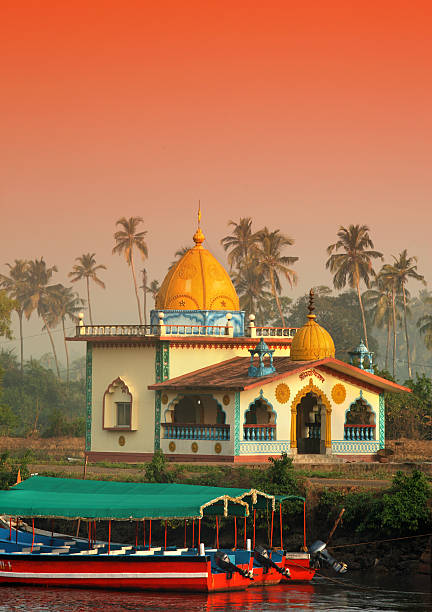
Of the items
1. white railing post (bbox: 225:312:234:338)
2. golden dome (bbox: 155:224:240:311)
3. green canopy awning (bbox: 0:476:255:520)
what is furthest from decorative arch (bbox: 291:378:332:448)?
green canopy awning (bbox: 0:476:255:520)

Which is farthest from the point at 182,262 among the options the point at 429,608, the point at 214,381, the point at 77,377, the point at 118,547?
the point at 77,377

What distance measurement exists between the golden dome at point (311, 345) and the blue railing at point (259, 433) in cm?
299

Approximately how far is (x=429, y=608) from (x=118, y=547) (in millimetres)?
8380

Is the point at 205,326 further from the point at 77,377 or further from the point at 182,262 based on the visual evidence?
the point at 77,377

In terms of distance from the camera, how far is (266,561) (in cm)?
3116

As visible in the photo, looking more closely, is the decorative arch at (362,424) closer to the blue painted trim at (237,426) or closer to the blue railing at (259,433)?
the blue railing at (259,433)

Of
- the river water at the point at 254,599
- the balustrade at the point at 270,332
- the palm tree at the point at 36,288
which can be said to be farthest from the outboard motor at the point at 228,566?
the palm tree at the point at 36,288

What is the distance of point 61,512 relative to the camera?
31312mm

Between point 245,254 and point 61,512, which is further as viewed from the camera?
point 245,254

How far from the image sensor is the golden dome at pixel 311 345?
45.7m

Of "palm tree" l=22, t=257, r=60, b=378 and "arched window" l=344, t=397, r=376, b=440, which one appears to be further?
"palm tree" l=22, t=257, r=60, b=378

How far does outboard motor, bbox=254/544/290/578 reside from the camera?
31172 millimetres

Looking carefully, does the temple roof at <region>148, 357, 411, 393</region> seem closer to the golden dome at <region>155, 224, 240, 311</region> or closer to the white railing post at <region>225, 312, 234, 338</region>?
the white railing post at <region>225, 312, 234, 338</region>

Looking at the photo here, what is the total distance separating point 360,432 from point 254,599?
1836 centimetres
